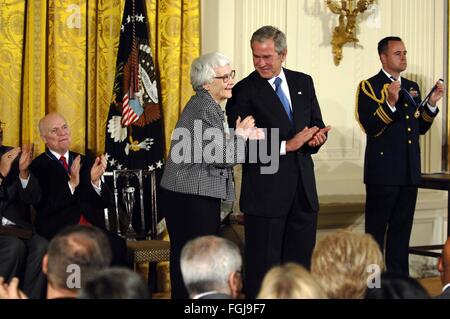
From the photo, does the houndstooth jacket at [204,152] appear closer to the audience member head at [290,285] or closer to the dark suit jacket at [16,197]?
the dark suit jacket at [16,197]

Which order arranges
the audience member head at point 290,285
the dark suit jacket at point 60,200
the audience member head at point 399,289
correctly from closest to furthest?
the audience member head at point 290,285
the audience member head at point 399,289
the dark suit jacket at point 60,200

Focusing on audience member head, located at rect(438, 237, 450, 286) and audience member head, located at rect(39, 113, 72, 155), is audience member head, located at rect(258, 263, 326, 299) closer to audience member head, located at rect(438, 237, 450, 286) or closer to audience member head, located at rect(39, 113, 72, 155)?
audience member head, located at rect(438, 237, 450, 286)

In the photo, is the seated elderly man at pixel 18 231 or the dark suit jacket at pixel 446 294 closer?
the dark suit jacket at pixel 446 294

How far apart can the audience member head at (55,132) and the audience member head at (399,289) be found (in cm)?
306

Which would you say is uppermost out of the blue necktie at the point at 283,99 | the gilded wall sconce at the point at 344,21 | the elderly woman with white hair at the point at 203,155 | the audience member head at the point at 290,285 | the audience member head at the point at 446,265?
the gilded wall sconce at the point at 344,21

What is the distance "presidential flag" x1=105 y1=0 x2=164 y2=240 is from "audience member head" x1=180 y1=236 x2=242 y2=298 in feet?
9.92

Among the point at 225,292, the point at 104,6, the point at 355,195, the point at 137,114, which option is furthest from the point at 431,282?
the point at 225,292

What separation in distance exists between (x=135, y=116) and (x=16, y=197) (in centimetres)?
106

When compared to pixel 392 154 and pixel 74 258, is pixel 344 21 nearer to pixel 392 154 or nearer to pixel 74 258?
pixel 392 154

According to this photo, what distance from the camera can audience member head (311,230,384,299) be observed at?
9.37 feet

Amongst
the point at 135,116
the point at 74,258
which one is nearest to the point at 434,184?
the point at 135,116

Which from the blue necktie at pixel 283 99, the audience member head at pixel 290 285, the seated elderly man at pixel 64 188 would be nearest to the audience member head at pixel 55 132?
the seated elderly man at pixel 64 188

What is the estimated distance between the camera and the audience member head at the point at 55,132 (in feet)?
17.5

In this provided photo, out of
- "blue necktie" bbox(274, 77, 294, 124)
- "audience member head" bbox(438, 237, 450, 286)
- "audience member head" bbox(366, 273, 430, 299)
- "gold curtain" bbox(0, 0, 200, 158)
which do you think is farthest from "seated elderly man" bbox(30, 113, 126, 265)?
"audience member head" bbox(366, 273, 430, 299)
